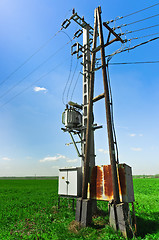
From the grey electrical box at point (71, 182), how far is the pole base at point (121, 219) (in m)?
2.61

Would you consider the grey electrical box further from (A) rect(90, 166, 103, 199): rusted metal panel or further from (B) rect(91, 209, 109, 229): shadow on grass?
(B) rect(91, 209, 109, 229): shadow on grass

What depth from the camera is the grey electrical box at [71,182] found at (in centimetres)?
865

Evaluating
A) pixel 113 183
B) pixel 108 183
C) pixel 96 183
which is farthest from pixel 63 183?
pixel 113 183

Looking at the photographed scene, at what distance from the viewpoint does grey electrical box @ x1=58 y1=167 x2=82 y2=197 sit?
865 cm

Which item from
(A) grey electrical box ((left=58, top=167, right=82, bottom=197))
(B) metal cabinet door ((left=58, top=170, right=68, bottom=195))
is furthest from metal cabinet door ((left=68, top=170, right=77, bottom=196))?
(B) metal cabinet door ((left=58, top=170, right=68, bottom=195))

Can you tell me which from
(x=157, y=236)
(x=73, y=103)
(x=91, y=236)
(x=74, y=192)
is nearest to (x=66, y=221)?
(x=74, y=192)

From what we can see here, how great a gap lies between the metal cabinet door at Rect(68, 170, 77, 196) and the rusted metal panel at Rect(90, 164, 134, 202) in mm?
1200

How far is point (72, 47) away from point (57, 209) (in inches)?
454

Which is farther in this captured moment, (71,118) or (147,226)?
(71,118)

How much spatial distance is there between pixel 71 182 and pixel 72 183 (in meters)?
0.10

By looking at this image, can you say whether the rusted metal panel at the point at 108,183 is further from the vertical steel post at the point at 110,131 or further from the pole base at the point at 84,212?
the pole base at the point at 84,212

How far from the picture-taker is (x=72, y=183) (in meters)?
8.89

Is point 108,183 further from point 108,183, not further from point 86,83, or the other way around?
point 86,83

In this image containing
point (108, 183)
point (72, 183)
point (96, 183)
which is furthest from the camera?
point (72, 183)
